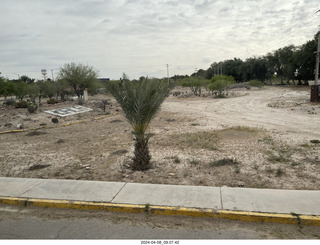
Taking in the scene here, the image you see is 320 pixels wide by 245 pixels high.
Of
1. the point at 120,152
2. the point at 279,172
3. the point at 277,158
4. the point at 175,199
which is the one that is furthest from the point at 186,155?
the point at 175,199

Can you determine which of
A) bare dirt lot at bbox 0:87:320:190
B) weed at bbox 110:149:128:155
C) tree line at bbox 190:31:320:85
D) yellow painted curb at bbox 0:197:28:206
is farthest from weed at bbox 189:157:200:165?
tree line at bbox 190:31:320:85

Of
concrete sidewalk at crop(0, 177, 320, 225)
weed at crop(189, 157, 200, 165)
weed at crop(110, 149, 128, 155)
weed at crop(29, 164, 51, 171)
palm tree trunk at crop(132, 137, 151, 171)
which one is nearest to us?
concrete sidewalk at crop(0, 177, 320, 225)

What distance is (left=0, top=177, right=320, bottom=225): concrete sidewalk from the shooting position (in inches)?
179

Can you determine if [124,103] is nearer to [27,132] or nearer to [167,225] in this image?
[167,225]

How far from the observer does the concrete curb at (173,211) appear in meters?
4.35

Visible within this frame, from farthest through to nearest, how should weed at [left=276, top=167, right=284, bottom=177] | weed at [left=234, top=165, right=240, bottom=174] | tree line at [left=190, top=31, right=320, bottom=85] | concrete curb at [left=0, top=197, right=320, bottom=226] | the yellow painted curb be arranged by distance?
tree line at [left=190, top=31, right=320, bottom=85], weed at [left=234, top=165, right=240, bottom=174], weed at [left=276, top=167, right=284, bottom=177], the yellow painted curb, concrete curb at [left=0, top=197, right=320, bottom=226]

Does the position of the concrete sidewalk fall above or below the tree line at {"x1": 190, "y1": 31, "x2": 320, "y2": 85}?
below

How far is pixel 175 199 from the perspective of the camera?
5191mm

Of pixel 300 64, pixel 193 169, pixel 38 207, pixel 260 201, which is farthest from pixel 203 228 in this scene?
pixel 300 64

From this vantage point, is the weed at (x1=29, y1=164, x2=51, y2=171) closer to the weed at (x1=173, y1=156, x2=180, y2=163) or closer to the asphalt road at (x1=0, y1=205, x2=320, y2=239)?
the asphalt road at (x1=0, y1=205, x2=320, y2=239)

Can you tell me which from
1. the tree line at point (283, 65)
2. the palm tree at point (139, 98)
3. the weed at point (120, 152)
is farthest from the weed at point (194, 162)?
the tree line at point (283, 65)

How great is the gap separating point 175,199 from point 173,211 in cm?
44

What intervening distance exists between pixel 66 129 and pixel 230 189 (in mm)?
12391

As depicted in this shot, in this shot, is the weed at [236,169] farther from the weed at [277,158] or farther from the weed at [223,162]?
the weed at [277,158]
